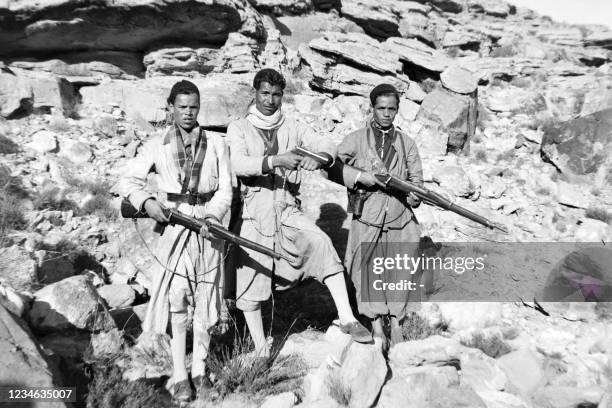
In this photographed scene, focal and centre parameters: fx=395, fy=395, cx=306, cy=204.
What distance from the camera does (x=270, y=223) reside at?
11.7ft

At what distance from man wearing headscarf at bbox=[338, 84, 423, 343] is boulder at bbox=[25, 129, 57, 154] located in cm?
525

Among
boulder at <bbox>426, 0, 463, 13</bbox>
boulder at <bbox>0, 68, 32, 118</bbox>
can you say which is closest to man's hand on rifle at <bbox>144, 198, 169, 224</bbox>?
boulder at <bbox>0, 68, 32, 118</bbox>

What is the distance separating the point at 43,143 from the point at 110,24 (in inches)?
173

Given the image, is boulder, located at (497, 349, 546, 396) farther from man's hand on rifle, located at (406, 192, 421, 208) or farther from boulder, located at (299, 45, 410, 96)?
boulder, located at (299, 45, 410, 96)

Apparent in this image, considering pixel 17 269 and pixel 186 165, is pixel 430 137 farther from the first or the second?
pixel 17 269

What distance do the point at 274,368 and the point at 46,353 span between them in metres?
1.75

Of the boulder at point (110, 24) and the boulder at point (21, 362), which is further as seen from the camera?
the boulder at point (110, 24)

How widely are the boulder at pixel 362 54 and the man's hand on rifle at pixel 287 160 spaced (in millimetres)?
8424

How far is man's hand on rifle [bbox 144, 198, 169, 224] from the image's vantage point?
2982 mm

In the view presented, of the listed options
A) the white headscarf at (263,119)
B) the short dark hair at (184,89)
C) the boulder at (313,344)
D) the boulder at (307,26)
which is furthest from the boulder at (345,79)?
the short dark hair at (184,89)

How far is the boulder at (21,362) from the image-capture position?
2314 millimetres

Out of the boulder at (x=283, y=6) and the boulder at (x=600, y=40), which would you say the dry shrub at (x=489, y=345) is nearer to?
the boulder at (x=283, y=6)

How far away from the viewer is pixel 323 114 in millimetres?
9461

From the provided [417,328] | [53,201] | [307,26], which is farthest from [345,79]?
[417,328]
